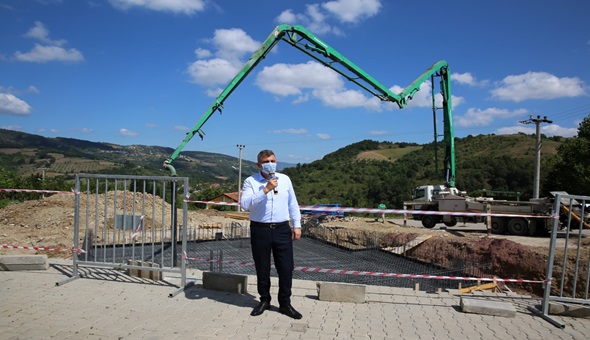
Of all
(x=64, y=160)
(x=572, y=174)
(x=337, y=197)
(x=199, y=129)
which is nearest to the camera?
(x=199, y=129)

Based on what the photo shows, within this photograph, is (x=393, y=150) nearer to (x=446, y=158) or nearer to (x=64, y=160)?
(x=446, y=158)

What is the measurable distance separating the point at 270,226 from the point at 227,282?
1414mm

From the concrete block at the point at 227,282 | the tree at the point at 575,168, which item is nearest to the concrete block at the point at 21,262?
the concrete block at the point at 227,282

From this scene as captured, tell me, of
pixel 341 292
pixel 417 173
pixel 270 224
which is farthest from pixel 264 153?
pixel 417 173

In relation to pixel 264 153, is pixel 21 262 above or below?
below

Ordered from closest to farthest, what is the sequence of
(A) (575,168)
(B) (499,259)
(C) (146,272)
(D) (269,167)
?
1. (D) (269,167)
2. (C) (146,272)
3. (B) (499,259)
4. (A) (575,168)

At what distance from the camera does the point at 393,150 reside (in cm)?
8700

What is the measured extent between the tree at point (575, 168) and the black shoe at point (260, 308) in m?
33.8

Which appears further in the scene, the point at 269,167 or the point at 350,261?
the point at 350,261

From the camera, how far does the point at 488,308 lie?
4934 mm

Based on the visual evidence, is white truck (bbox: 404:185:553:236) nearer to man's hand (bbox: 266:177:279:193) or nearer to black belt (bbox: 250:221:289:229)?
black belt (bbox: 250:221:289:229)

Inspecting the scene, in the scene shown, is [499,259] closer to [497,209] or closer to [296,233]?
[497,209]

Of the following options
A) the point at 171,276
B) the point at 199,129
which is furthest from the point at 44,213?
the point at 171,276

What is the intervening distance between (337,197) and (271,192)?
48367 mm
